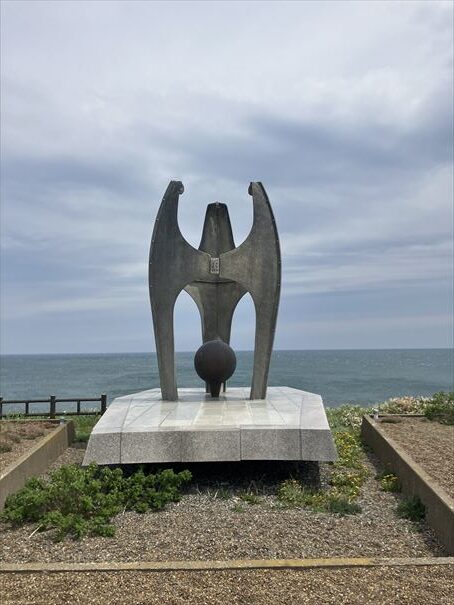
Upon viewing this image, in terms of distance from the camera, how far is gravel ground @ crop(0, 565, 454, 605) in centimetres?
446

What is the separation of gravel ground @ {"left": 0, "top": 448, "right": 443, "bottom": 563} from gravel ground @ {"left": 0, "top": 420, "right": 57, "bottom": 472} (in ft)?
10.3

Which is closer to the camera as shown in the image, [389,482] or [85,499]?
[85,499]

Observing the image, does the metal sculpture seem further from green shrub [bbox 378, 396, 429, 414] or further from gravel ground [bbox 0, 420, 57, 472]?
green shrub [bbox 378, 396, 429, 414]

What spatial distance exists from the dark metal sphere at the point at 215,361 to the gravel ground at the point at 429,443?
345 cm

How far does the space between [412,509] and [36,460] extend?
19.2 ft

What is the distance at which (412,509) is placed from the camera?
23.3 feet

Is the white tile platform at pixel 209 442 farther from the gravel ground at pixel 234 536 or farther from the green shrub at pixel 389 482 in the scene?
the green shrub at pixel 389 482

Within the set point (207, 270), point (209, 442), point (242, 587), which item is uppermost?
point (207, 270)

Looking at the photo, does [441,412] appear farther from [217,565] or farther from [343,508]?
[217,565]

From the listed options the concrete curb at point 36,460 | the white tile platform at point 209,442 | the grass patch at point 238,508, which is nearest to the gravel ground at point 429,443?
the white tile platform at point 209,442

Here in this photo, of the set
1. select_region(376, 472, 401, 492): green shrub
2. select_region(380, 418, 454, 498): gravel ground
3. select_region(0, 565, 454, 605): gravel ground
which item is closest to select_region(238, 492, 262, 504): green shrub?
select_region(376, 472, 401, 492): green shrub

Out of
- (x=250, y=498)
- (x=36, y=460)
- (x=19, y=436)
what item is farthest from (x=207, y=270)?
(x=19, y=436)

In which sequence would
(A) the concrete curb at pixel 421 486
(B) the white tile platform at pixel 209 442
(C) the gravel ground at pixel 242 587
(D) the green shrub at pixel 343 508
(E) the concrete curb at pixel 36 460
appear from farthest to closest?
(B) the white tile platform at pixel 209 442, (E) the concrete curb at pixel 36 460, (D) the green shrub at pixel 343 508, (A) the concrete curb at pixel 421 486, (C) the gravel ground at pixel 242 587

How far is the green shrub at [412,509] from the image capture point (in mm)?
6969
